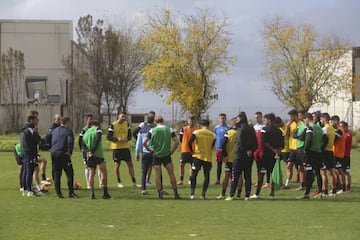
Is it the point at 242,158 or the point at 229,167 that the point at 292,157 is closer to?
the point at 229,167

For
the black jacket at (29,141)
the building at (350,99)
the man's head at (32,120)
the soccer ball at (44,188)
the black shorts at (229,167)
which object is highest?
the building at (350,99)

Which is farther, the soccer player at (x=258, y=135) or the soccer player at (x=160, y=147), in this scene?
the soccer player at (x=258, y=135)

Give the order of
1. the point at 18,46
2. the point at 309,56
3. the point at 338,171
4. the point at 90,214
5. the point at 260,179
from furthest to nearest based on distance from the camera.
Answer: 1. the point at 18,46
2. the point at 309,56
3. the point at 338,171
4. the point at 260,179
5. the point at 90,214

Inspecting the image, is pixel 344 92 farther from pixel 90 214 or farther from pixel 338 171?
pixel 90 214

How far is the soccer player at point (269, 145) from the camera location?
14.8 meters

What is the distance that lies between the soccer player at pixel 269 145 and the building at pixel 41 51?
56.2 meters

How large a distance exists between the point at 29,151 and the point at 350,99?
178 ft

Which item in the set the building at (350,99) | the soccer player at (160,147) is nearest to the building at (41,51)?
the building at (350,99)

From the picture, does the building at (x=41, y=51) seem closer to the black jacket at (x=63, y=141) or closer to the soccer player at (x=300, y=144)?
the soccer player at (x=300, y=144)

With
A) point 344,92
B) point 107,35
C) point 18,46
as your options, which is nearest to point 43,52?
point 18,46

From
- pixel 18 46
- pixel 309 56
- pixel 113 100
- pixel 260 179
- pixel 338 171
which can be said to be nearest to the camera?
pixel 260 179

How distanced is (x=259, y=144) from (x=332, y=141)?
1.76 metres

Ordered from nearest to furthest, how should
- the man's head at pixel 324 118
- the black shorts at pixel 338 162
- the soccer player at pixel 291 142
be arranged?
1. the man's head at pixel 324 118
2. the black shorts at pixel 338 162
3. the soccer player at pixel 291 142

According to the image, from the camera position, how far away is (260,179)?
15.0m
